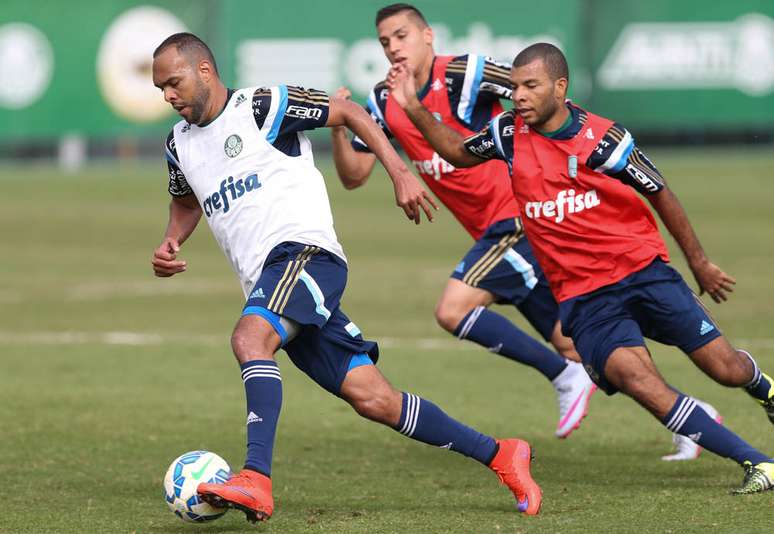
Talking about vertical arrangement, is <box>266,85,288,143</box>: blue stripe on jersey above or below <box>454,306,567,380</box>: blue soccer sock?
above

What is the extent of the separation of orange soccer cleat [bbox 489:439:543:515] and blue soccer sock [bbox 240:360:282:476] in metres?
1.14

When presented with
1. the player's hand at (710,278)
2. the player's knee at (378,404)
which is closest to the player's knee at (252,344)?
the player's knee at (378,404)

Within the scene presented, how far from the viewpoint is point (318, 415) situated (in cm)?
965

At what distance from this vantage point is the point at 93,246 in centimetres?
2086

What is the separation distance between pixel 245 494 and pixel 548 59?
2575 millimetres

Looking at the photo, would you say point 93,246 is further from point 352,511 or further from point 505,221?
point 352,511

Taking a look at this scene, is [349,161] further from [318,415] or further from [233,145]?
[318,415]

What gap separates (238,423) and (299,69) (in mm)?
17983

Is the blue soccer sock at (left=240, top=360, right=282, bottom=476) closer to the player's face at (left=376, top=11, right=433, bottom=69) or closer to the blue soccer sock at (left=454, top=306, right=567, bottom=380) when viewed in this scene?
the blue soccer sock at (left=454, top=306, right=567, bottom=380)

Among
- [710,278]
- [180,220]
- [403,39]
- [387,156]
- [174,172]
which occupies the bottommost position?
[180,220]

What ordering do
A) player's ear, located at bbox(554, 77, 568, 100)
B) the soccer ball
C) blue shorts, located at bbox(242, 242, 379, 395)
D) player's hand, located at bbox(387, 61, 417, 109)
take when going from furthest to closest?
player's hand, located at bbox(387, 61, 417, 109), player's ear, located at bbox(554, 77, 568, 100), blue shorts, located at bbox(242, 242, 379, 395), the soccer ball

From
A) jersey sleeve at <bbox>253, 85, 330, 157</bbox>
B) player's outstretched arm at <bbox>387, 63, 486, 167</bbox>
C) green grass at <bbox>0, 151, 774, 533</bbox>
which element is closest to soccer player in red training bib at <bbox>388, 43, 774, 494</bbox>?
player's outstretched arm at <bbox>387, 63, 486, 167</bbox>

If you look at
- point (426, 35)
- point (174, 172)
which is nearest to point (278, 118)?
point (174, 172)

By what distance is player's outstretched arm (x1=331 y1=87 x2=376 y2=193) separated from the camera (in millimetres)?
8180
